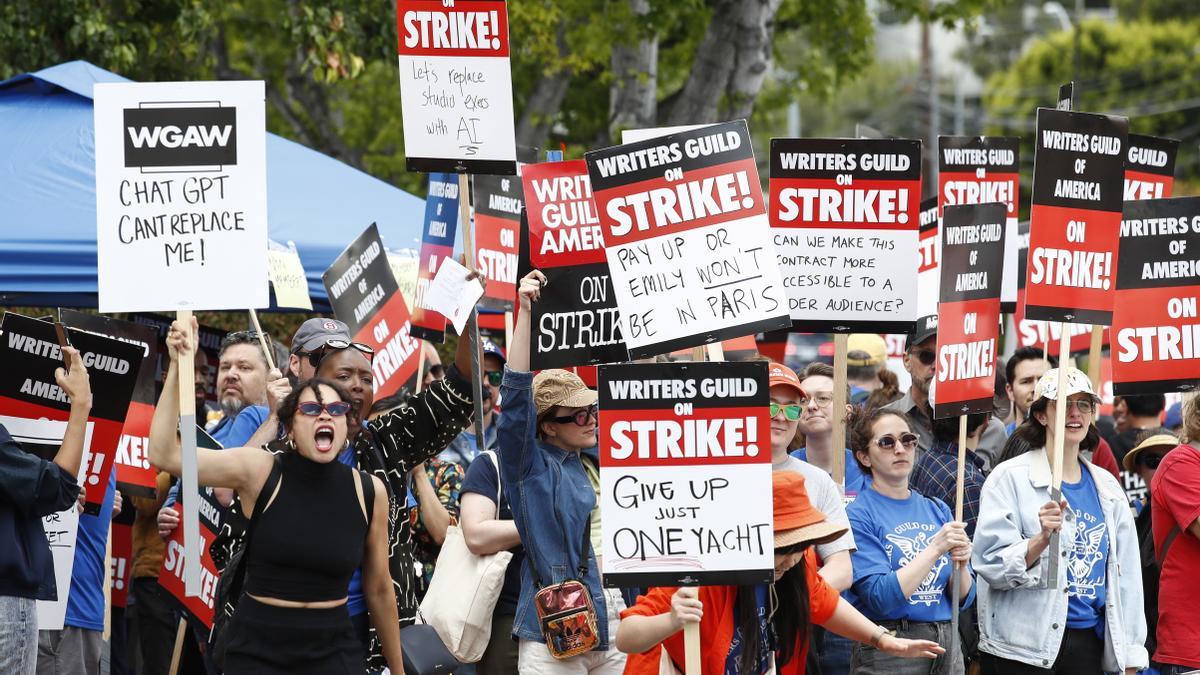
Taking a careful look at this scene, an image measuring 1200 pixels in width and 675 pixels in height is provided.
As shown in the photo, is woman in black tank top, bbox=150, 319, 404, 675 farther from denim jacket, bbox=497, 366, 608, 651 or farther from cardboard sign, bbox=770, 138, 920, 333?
cardboard sign, bbox=770, 138, 920, 333

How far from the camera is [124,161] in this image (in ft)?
20.1

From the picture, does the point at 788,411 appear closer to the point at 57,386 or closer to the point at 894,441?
the point at 894,441

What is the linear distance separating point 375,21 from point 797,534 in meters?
12.0

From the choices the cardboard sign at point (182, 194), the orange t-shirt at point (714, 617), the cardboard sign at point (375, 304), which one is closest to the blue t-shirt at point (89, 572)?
the cardboard sign at point (375, 304)

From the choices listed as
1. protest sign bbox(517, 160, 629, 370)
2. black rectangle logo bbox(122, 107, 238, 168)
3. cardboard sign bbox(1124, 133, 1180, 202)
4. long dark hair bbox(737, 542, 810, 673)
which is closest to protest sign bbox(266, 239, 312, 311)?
protest sign bbox(517, 160, 629, 370)

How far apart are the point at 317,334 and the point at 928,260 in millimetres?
4148

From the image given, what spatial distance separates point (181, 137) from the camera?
615 centimetres

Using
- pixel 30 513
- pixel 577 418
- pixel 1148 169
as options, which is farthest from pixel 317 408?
pixel 1148 169

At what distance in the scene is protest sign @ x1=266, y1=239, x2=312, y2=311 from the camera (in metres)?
9.79

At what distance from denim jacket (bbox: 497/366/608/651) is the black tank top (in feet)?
2.45

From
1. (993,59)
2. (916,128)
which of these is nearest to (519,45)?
(916,128)

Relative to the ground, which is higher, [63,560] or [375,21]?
[375,21]

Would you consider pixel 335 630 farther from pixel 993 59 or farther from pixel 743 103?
pixel 993 59

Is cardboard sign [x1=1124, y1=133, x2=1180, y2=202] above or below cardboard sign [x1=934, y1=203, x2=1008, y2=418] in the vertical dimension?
above
